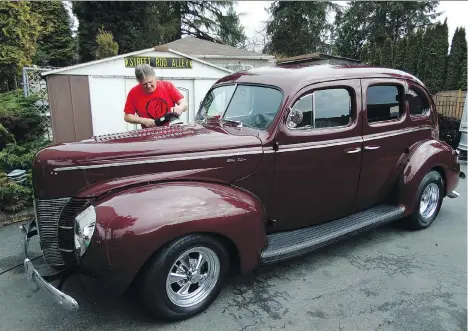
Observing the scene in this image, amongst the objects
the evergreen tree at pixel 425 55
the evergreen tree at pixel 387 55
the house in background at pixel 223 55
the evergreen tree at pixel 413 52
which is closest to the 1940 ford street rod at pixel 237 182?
the house in background at pixel 223 55

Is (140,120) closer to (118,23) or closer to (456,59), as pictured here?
(456,59)

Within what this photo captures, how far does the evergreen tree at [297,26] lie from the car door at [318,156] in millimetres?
26772

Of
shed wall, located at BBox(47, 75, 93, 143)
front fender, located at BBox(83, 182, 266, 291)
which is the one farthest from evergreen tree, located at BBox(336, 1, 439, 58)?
front fender, located at BBox(83, 182, 266, 291)

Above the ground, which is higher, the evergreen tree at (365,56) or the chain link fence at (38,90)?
the evergreen tree at (365,56)

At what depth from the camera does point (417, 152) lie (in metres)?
4.21

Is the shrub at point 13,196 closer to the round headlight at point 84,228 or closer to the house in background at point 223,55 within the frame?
the round headlight at point 84,228

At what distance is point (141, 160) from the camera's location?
273cm

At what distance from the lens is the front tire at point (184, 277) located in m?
2.50

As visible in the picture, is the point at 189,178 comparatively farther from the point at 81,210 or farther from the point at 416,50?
the point at 416,50

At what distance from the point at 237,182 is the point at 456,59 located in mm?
15395

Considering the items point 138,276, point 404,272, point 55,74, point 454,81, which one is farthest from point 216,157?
point 454,81

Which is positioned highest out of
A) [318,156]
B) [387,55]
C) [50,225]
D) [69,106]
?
[387,55]

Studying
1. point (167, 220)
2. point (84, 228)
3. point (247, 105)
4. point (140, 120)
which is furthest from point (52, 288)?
point (247, 105)

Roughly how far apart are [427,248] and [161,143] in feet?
10.5
